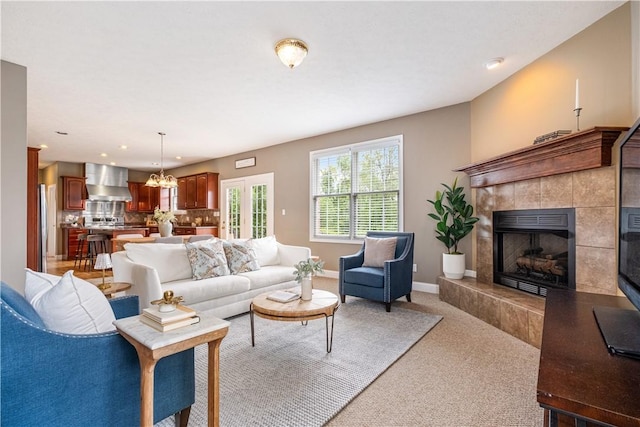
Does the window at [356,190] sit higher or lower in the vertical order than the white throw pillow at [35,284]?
higher

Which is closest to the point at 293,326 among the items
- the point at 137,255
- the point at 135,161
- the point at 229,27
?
the point at 137,255

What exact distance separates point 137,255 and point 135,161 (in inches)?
252

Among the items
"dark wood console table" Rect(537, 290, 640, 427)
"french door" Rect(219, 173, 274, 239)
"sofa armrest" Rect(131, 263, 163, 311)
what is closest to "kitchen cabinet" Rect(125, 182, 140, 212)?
"french door" Rect(219, 173, 274, 239)

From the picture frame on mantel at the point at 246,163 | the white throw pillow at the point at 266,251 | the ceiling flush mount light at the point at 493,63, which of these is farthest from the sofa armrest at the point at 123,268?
the picture frame on mantel at the point at 246,163

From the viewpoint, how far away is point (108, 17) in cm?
231

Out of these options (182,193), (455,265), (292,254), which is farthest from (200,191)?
(455,265)

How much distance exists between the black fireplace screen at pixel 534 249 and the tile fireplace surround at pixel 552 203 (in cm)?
8

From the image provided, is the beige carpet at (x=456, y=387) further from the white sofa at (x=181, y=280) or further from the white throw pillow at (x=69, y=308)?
the white sofa at (x=181, y=280)

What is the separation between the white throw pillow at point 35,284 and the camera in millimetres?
1389

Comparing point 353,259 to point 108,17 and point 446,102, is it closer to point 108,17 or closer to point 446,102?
point 446,102

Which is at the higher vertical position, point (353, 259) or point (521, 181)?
point (521, 181)

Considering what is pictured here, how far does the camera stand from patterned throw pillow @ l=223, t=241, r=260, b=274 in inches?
142

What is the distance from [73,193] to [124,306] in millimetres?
8701

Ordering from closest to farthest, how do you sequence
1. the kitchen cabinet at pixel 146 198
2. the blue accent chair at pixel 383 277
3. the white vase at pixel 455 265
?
the blue accent chair at pixel 383 277 < the white vase at pixel 455 265 < the kitchen cabinet at pixel 146 198
